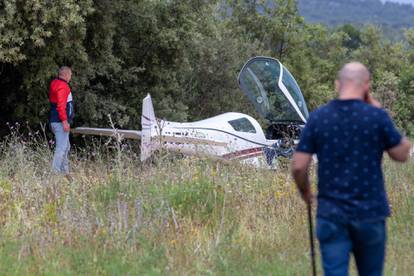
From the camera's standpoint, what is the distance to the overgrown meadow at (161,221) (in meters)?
6.20

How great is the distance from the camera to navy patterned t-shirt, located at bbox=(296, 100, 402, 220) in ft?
14.1

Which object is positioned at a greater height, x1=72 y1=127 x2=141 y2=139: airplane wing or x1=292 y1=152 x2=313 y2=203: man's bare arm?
x1=72 y1=127 x2=141 y2=139: airplane wing

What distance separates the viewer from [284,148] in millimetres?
12953

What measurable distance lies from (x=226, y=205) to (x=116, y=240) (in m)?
1.49

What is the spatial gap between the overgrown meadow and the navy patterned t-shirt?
74.2 inches

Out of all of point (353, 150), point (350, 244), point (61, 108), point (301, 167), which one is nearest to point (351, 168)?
point (353, 150)

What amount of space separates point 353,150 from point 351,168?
4.3 inches

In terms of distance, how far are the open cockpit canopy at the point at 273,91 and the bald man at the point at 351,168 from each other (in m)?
9.51

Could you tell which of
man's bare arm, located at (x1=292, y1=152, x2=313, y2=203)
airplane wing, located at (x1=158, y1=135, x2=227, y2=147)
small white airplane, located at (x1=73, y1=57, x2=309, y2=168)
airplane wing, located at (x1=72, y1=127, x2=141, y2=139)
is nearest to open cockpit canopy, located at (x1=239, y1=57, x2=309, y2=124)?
small white airplane, located at (x1=73, y1=57, x2=309, y2=168)

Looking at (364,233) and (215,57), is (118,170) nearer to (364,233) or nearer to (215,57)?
(364,233)

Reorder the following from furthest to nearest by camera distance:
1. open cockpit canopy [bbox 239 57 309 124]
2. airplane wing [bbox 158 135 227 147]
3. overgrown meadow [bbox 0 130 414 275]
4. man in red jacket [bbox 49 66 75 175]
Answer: open cockpit canopy [bbox 239 57 309 124]
airplane wing [bbox 158 135 227 147]
man in red jacket [bbox 49 66 75 175]
overgrown meadow [bbox 0 130 414 275]

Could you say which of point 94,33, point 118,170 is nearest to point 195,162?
point 118,170

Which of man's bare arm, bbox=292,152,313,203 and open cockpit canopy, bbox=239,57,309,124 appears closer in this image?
man's bare arm, bbox=292,152,313,203

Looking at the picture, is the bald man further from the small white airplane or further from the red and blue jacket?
the small white airplane
